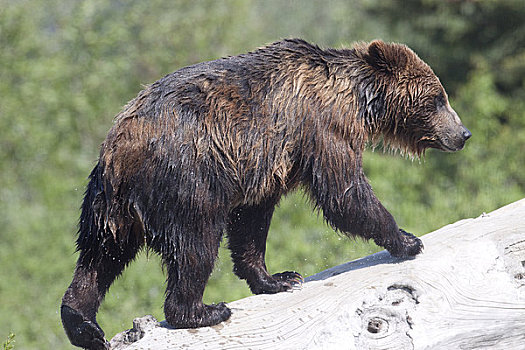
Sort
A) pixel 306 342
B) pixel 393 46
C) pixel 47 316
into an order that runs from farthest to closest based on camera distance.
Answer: pixel 47 316
pixel 393 46
pixel 306 342

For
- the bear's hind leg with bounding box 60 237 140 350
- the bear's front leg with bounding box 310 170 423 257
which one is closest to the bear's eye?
the bear's front leg with bounding box 310 170 423 257

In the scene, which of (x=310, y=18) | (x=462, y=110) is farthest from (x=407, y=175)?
(x=310, y=18)

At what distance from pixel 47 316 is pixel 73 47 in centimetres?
564

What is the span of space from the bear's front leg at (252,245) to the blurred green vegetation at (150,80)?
3574 millimetres

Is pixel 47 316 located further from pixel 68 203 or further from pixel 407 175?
pixel 407 175

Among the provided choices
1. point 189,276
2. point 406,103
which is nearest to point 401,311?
point 189,276

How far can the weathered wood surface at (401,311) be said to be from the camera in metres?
3.67

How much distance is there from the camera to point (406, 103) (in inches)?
175

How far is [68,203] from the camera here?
10.5m

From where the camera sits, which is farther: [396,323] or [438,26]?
[438,26]

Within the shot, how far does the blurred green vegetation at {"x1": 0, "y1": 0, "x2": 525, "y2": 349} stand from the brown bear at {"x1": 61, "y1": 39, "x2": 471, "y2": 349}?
418 centimetres

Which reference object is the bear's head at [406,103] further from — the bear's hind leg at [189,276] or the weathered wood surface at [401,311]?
the bear's hind leg at [189,276]

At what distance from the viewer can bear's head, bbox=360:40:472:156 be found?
438cm

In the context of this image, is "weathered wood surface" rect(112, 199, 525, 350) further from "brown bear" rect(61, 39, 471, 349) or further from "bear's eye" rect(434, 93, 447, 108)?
"bear's eye" rect(434, 93, 447, 108)
